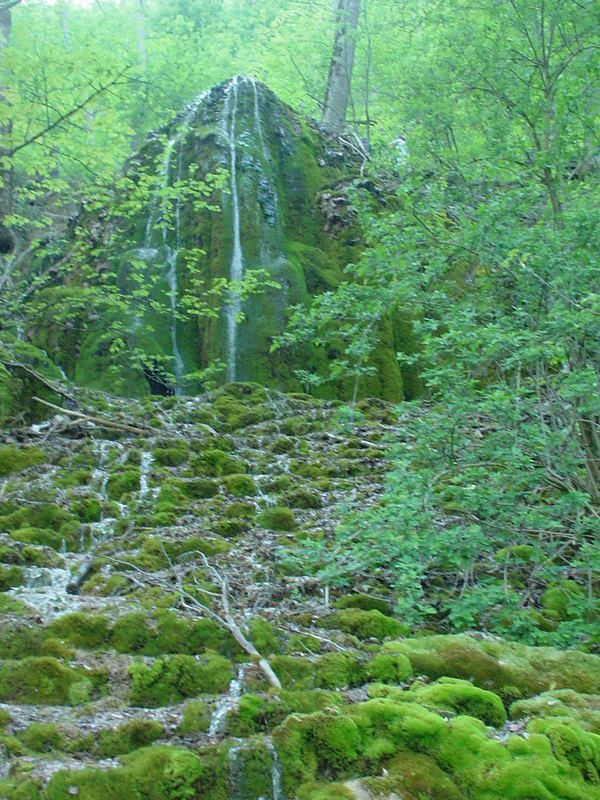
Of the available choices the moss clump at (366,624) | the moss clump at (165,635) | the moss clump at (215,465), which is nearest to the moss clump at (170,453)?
the moss clump at (215,465)

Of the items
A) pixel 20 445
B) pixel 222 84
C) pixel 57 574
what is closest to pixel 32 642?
pixel 57 574

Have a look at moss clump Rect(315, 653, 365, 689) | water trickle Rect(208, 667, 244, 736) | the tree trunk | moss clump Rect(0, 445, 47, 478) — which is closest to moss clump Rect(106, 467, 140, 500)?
moss clump Rect(0, 445, 47, 478)

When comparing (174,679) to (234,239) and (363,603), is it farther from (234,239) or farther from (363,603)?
(234,239)

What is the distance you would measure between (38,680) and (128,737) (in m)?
0.90

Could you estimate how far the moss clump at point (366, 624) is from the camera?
534cm

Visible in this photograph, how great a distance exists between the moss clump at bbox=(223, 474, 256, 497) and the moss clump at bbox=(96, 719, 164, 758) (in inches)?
193

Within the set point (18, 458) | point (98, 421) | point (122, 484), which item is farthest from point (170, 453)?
point (18, 458)

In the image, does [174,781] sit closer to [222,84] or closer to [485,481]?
[485,481]

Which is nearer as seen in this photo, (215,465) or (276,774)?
(276,774)

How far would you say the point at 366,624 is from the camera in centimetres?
539

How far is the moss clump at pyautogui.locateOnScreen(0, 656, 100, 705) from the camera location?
4.28 m

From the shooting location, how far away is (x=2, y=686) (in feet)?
14.1

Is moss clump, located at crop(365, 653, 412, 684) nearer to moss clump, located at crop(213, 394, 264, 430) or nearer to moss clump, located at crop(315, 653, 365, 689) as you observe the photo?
moss clump, located at crop(315, 653, 365, 689)

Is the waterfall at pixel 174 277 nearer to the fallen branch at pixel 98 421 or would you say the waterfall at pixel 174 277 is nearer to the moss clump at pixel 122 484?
the fallen branch at pixel 98 421
